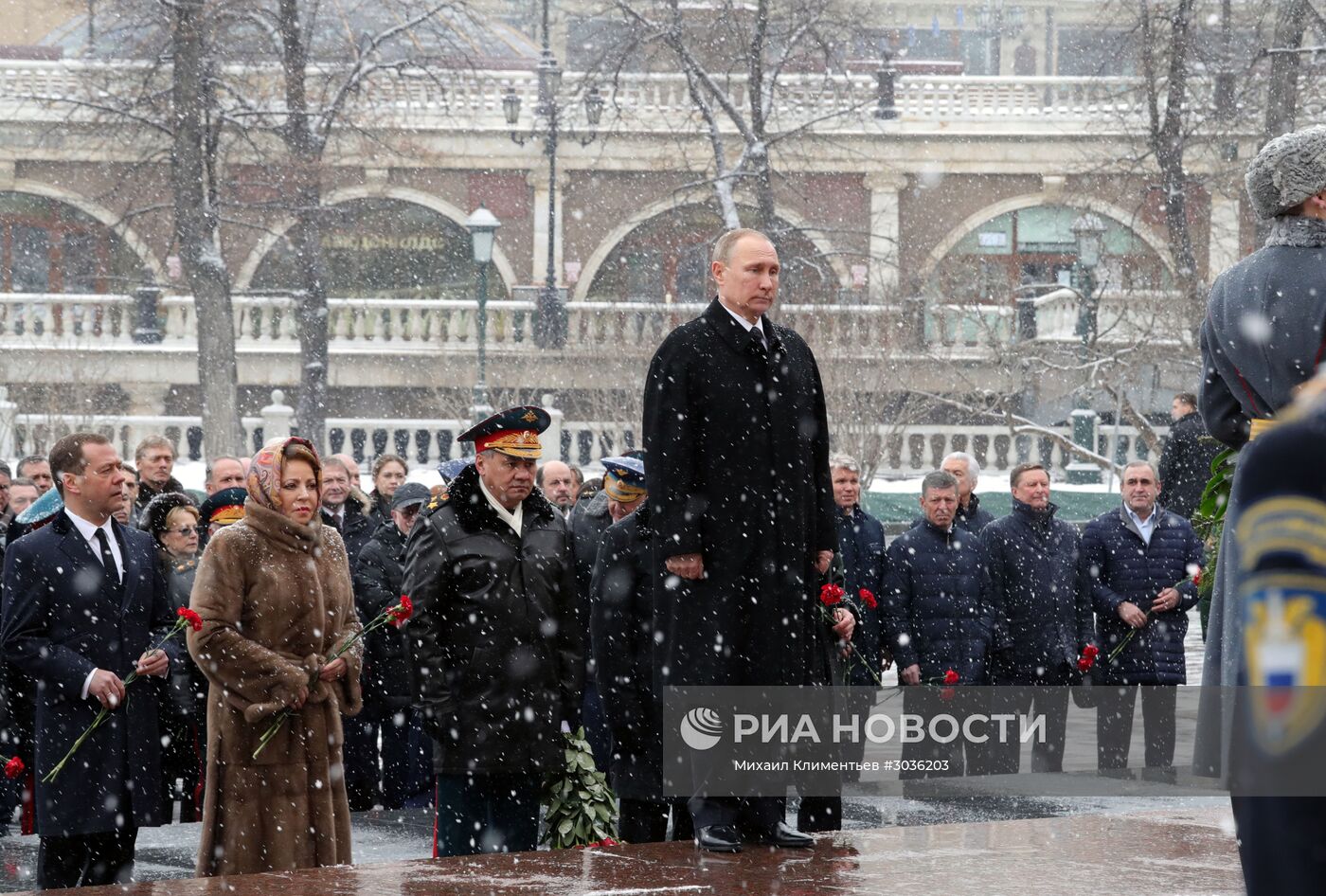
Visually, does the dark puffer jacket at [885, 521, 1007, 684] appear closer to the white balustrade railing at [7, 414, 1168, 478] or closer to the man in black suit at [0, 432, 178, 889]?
the man in black suit at [0, 432, 178, 889]

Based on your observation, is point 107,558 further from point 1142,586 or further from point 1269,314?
point 1142,586

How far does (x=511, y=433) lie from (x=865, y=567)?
492 cm

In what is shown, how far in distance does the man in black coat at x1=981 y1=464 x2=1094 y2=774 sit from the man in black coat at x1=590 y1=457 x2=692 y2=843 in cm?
465

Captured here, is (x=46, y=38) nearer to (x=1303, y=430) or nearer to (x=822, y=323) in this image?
(x=822, y=323)

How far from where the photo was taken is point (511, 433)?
749 centimetres

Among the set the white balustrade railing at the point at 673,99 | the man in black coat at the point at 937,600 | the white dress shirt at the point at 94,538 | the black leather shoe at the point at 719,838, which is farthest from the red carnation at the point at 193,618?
the white balustrade railing at the point at 673,99

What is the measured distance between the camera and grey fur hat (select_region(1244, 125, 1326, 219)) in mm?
5301

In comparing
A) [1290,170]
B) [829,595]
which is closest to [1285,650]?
[1290,170]

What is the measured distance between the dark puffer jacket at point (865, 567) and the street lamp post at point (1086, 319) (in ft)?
49.2

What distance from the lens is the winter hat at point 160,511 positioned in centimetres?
1002

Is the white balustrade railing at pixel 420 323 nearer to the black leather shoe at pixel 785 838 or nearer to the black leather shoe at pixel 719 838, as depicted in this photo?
the black leather shoe at pixel 785 838

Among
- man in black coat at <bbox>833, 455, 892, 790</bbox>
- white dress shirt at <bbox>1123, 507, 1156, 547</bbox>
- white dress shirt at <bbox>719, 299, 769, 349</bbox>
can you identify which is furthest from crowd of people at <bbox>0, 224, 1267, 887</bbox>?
white dress shirt at <bbox>1123, 507, 1156, 547</bbox>

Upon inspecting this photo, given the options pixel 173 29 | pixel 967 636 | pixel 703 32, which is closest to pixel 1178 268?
pixel 703 32

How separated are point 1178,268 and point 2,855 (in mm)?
21590
